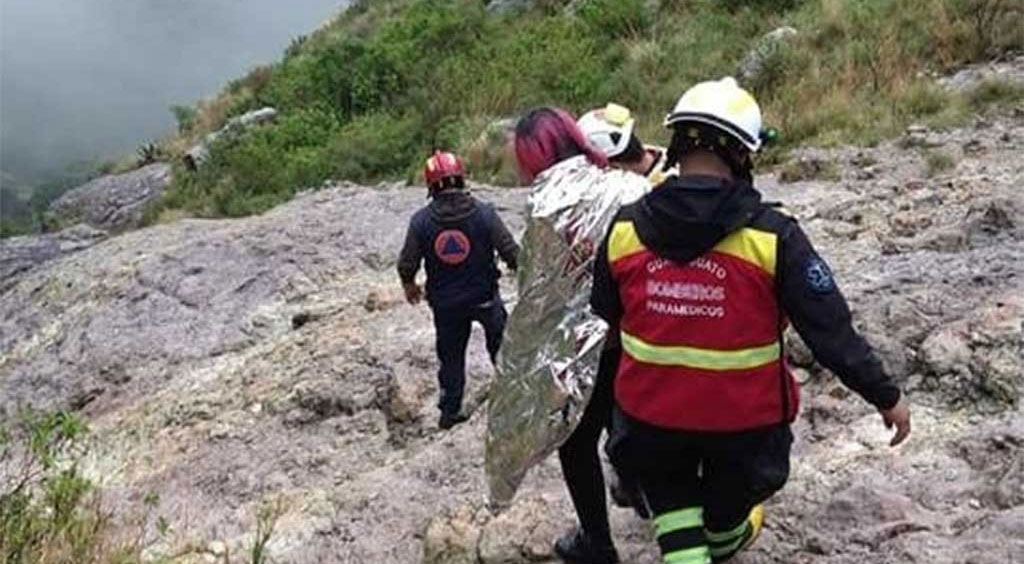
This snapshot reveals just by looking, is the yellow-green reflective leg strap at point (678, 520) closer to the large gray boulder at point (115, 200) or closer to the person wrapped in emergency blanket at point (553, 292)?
the person wrapped in emergency blanket at point (553, 292)

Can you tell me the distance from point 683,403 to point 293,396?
4.18 meters

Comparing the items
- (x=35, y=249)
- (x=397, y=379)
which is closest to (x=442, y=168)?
(x=397, y=379)

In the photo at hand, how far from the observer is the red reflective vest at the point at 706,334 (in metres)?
3.13

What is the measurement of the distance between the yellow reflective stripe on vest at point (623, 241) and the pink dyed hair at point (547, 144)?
58 cm

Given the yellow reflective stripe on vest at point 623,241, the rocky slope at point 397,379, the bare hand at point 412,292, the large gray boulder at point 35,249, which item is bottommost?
the large gray boulder at point 35,249

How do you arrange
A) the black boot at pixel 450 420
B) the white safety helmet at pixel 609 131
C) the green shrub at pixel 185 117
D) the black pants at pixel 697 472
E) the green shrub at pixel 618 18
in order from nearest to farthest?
the black pants at pixel 697 472 < the white safety helmet at pixel 609 131 < the black boot at pixel 450 420 < the green shrub at pixel 618 18 < the green shrub at pixel 185 117

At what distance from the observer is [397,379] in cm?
699

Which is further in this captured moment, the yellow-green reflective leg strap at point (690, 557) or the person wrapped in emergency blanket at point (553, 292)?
the person wrapped in emergency blanket at point (553, 292)

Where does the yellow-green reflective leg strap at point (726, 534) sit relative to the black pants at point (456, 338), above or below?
above

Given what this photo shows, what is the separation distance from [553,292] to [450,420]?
255 cm

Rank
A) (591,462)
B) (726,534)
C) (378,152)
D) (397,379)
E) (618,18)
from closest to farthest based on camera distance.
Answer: (726,534), (591,462), (397,379), (378,152), (618,18)

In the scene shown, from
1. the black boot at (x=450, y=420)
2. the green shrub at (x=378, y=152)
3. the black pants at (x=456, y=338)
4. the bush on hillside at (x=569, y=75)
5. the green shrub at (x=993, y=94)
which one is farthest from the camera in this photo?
the green shrub at (x=378, y=152)

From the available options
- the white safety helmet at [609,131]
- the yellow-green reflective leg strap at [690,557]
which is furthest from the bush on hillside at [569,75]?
the yellow-green reflective leg strap at [690,557]

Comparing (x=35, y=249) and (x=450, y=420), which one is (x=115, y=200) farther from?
(x=450, y=420)
